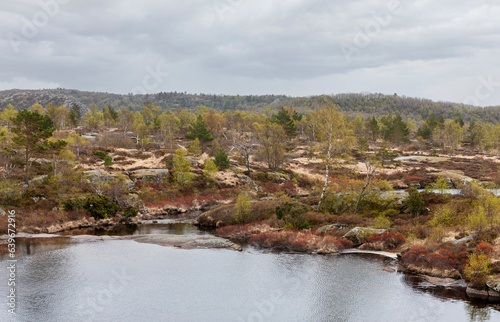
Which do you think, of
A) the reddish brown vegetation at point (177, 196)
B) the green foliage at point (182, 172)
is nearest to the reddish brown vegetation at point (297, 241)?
the reddish brown vegetation at point (177, 196)

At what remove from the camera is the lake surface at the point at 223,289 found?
75.3 feet

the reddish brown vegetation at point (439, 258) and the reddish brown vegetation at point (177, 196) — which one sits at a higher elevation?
the reddish brown vegetation at point (439, 258)

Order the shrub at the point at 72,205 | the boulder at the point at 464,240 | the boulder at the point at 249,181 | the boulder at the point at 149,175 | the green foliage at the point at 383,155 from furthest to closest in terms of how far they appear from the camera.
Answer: the green foliage at the point at 383,155 → the boulder at the point at 249,181 → the boulder at the point at 149,175 → the shrub at the point at 72,205 → the boulder at the point at 464,240

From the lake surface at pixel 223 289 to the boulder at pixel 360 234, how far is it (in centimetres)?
387

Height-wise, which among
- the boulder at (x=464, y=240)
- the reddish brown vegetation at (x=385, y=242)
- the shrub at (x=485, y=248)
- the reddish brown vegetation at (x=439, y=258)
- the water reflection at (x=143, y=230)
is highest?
the shrub at (x=485, y=248)

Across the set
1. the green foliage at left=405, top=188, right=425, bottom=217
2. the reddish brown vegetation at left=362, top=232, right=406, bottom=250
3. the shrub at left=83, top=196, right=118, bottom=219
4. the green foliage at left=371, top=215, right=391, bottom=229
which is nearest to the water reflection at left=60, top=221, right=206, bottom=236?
the shrub at left=83, top=196, right=118, bottom=219

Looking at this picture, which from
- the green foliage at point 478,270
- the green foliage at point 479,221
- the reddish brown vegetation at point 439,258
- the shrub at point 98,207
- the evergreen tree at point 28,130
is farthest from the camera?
the evergreen tree at point 28,130

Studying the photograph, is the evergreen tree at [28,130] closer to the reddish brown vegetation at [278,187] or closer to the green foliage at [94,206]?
the green foliage at [94,206]

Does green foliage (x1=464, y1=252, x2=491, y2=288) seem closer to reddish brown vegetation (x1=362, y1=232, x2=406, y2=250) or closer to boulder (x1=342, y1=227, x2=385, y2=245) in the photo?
reddish brown vegetation (x1=362, y1=232, x2=406, y2=250)

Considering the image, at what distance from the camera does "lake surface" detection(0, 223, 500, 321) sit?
903 inches

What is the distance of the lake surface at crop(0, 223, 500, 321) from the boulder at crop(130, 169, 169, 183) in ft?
138

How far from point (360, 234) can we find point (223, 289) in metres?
18.9

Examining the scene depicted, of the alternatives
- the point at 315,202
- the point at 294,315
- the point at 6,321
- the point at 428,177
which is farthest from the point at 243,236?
the point at 428,177

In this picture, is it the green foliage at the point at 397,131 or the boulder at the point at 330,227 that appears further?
the green foliage at the point at 397,131
